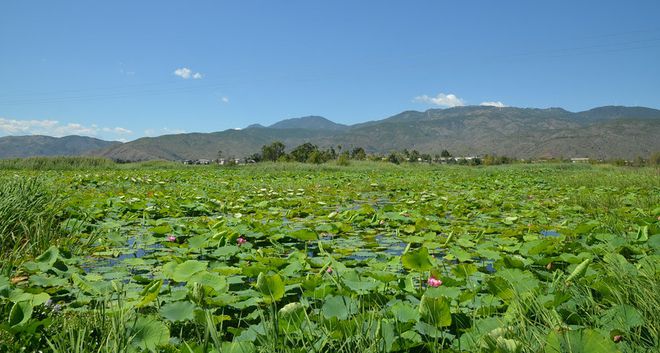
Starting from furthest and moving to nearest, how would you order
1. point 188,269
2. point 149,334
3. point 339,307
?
point 188,269, point 339,307, point 149,334

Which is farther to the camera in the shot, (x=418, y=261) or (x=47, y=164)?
(x=47, y=164)

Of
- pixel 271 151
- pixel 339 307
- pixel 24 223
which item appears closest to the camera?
pixel 339 307

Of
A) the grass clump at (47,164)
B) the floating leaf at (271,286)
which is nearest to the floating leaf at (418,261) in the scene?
the floating leaf at (271,286)

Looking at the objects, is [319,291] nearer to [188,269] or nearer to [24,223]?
[188,269]

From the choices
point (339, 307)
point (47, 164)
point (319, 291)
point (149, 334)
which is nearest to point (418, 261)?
point (319, 291)

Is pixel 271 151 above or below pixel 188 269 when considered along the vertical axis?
below

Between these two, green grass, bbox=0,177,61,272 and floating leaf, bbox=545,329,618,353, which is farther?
green grass, bbox=0,177,61,272

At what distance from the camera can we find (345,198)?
7.84 meters

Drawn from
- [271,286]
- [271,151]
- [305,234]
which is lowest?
[271,151]

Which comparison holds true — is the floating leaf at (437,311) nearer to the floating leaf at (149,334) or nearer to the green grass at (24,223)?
the floating leaf at (149,334)

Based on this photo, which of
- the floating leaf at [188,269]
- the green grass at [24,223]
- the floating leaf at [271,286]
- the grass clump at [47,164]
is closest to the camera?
the floating leaf at [271,286]

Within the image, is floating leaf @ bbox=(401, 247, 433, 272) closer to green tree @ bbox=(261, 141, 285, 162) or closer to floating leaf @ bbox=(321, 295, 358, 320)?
floating leaf @ bbox=(321, 295, 358, 320)

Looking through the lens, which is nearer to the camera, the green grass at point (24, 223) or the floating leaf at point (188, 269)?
the floating leaf at point (188, 269)

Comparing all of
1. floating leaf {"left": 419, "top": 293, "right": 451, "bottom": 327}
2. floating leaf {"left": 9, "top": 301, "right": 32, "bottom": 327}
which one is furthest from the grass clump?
floating leaf {"left": 419, "top": 293, "right": 451, "bottom": 327}
